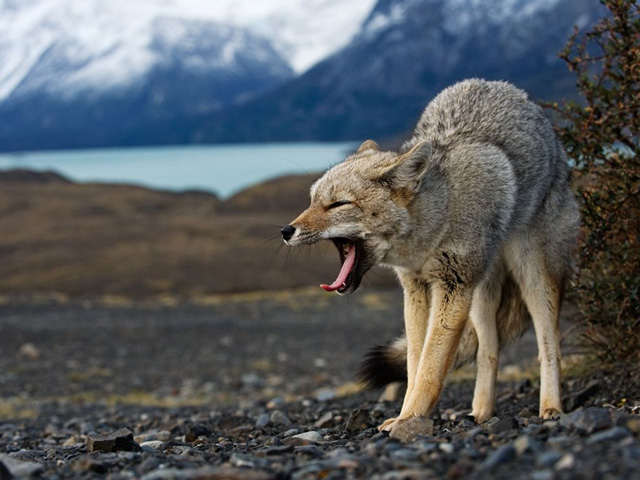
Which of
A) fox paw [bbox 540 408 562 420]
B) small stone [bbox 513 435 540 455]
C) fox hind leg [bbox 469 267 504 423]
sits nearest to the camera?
small stone [bbox 513 435 540 455]

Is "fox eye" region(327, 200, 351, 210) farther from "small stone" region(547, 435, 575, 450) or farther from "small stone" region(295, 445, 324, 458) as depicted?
"small stone" region(547, 435, 575, 450)

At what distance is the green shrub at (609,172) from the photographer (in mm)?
6723

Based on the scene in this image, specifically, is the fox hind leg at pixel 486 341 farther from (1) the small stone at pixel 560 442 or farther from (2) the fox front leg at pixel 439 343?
(1) the small stone at pixel 560 442

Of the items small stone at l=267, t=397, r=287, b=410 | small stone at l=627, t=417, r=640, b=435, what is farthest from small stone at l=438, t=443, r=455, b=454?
small stone at l=267, t=397, r=287, b=410

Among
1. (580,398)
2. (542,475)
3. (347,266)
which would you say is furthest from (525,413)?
(542,475)

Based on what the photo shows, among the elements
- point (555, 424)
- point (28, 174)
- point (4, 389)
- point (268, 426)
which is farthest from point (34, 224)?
point (555, 424)

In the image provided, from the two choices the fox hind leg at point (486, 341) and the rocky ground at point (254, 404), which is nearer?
the rocky ground at point (254, 404)

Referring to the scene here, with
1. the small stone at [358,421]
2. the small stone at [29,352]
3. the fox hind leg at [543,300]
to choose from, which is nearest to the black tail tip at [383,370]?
the small stone at [358,421]

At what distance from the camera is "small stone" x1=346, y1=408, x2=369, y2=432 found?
251 inches

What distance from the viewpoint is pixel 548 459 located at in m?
3.23

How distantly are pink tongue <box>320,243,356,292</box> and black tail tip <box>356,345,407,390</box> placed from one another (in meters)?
1.76

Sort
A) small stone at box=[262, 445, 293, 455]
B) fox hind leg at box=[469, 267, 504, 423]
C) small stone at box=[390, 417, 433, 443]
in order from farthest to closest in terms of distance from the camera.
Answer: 1. fox hind leg at box=[469, 267, 504, 423]
2. small stone at box=[390, 417, 433, 443]
3. small stone at box=[262, 445, 293, 455]

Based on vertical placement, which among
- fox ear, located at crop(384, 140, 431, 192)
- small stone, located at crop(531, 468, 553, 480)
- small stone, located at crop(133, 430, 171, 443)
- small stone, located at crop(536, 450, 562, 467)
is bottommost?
small stone, located at crop(133, 430, 171, 443)

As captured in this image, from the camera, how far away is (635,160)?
6.91m
